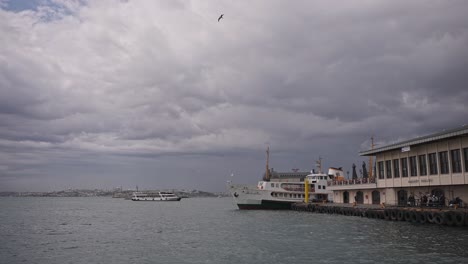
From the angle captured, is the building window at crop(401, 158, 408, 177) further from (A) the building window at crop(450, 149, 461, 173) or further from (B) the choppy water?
(B) the choppy water

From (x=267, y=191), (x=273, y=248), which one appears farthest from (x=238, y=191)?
(x=273, y=248)

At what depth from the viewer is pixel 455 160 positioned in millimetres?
43188

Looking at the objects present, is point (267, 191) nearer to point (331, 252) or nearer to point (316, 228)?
point (316, 228)

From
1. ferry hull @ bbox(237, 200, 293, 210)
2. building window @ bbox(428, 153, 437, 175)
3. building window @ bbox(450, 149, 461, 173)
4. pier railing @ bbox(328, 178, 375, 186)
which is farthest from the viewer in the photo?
ferry hull @ bbox(237, 200, 293, 210)

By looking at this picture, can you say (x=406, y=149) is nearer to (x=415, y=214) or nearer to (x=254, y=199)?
(x=415, y=214)

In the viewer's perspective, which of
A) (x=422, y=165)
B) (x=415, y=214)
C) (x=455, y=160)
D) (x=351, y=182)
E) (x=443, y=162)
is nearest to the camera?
(x=415, y=214)

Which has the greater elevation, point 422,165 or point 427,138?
point 427,138

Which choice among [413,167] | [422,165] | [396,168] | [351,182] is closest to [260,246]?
[422,165]

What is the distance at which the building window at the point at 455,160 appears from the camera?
4269 centimetres

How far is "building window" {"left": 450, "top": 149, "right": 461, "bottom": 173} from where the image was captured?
4269cm

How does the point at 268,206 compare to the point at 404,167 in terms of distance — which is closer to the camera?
the point at 404,167

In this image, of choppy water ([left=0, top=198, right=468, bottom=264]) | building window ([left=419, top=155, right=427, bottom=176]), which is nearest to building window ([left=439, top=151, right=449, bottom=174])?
building window ([left=419, top=155, right=427, bottom=176])

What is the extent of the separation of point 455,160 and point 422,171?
18.9ft

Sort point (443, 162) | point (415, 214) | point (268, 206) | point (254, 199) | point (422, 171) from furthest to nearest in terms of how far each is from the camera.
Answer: point (268, 206)
point (254, 199)
point (422, 171)
point (443, 162)
point (415, 214)
